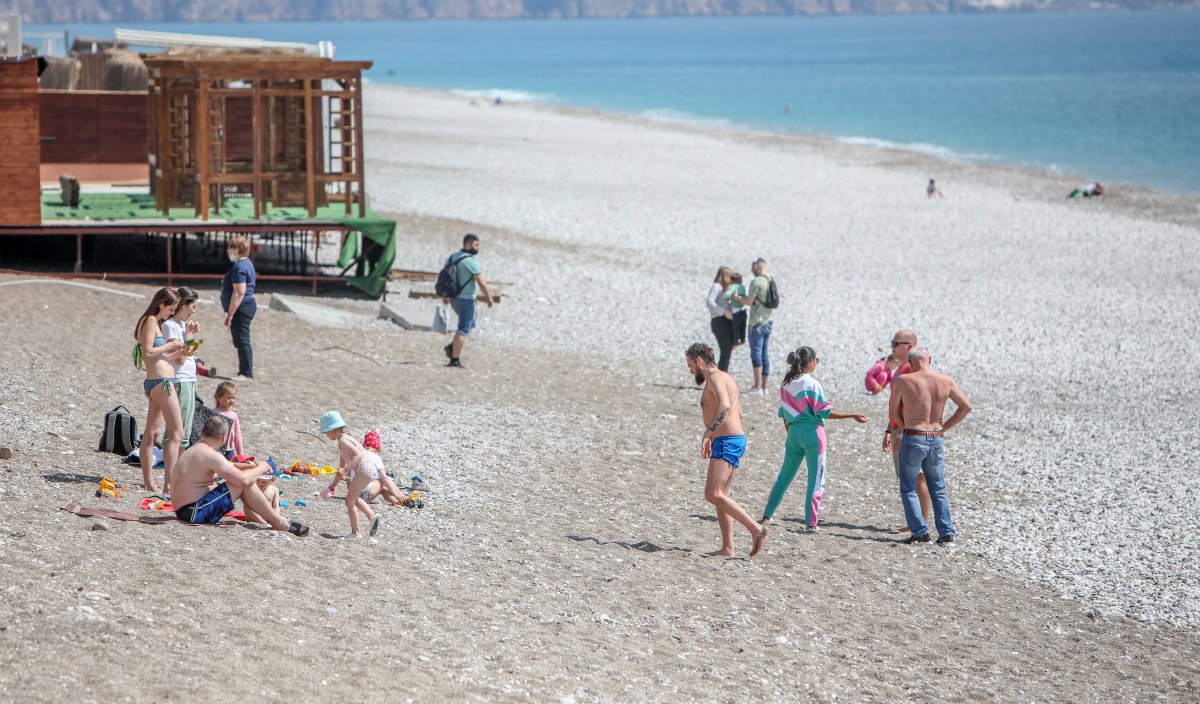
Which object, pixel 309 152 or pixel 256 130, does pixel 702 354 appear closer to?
pixel 309 152

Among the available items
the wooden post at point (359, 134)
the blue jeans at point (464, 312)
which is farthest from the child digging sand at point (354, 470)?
the wooden post at point (359, 134)

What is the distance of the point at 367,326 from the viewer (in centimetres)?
1756

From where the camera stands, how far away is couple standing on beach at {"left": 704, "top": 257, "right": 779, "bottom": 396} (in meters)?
14.5

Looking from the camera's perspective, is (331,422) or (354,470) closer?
(331,422)

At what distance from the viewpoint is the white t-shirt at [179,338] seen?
31.4 feet

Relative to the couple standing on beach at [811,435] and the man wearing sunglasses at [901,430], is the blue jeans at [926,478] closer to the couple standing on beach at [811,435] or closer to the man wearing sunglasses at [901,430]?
the couple standing on beach at [811,435]

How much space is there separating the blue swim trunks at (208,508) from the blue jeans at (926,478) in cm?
520

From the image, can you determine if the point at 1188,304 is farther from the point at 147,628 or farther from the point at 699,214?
the point at 147,628

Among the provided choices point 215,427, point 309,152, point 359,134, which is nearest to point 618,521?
point 215,427

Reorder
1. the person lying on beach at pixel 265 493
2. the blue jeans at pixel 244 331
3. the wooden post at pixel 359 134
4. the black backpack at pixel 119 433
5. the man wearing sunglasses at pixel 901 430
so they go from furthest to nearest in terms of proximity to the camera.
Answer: the wooden post at pixel 359 134, the blue jeans at pixel 244 331, the man wearing sunglasses at pixel 901 430, the black backpack at pixel 119 433, the person lying on beach at pixel 265 493

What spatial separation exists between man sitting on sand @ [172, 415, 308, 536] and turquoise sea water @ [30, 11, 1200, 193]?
3913cm

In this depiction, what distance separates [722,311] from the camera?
1487 cm

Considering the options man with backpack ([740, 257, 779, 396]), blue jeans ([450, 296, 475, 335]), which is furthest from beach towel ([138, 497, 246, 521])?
man with backpack ([740, 257, 779, 396])

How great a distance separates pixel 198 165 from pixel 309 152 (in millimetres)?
1573
